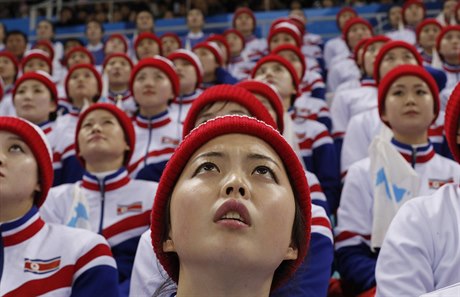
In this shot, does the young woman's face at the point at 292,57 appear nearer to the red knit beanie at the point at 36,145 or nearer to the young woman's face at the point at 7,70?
the young woman's face at the point at 7,70

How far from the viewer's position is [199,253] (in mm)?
→ 1188

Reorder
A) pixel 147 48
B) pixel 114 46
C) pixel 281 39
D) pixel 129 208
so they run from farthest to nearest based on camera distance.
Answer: pixel 114 46
pixel 147 48
pixel 281 39
pixel 129 208

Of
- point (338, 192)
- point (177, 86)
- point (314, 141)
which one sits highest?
point (177, 86)

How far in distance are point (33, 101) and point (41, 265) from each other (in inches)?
97.5

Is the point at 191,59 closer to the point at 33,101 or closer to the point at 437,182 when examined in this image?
the point at 33,101

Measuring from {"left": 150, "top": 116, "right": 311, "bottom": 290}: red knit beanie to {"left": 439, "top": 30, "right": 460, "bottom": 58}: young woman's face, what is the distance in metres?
4.03

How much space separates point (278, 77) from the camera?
3.93m

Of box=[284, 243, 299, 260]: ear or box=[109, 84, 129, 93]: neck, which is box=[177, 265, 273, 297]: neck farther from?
box=[109, 84, 129, 93]: neck

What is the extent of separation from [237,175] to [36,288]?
0.95 metres

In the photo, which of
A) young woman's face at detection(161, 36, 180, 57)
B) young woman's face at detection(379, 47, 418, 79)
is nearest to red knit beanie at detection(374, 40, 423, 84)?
young woman's face at detection(379, 47, 418, 79)

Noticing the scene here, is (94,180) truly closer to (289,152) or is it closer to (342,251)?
(342,251)

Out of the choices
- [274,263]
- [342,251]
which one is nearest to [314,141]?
[342,251]

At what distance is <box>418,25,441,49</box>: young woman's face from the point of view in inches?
225

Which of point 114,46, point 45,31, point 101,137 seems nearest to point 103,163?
point 101,137
